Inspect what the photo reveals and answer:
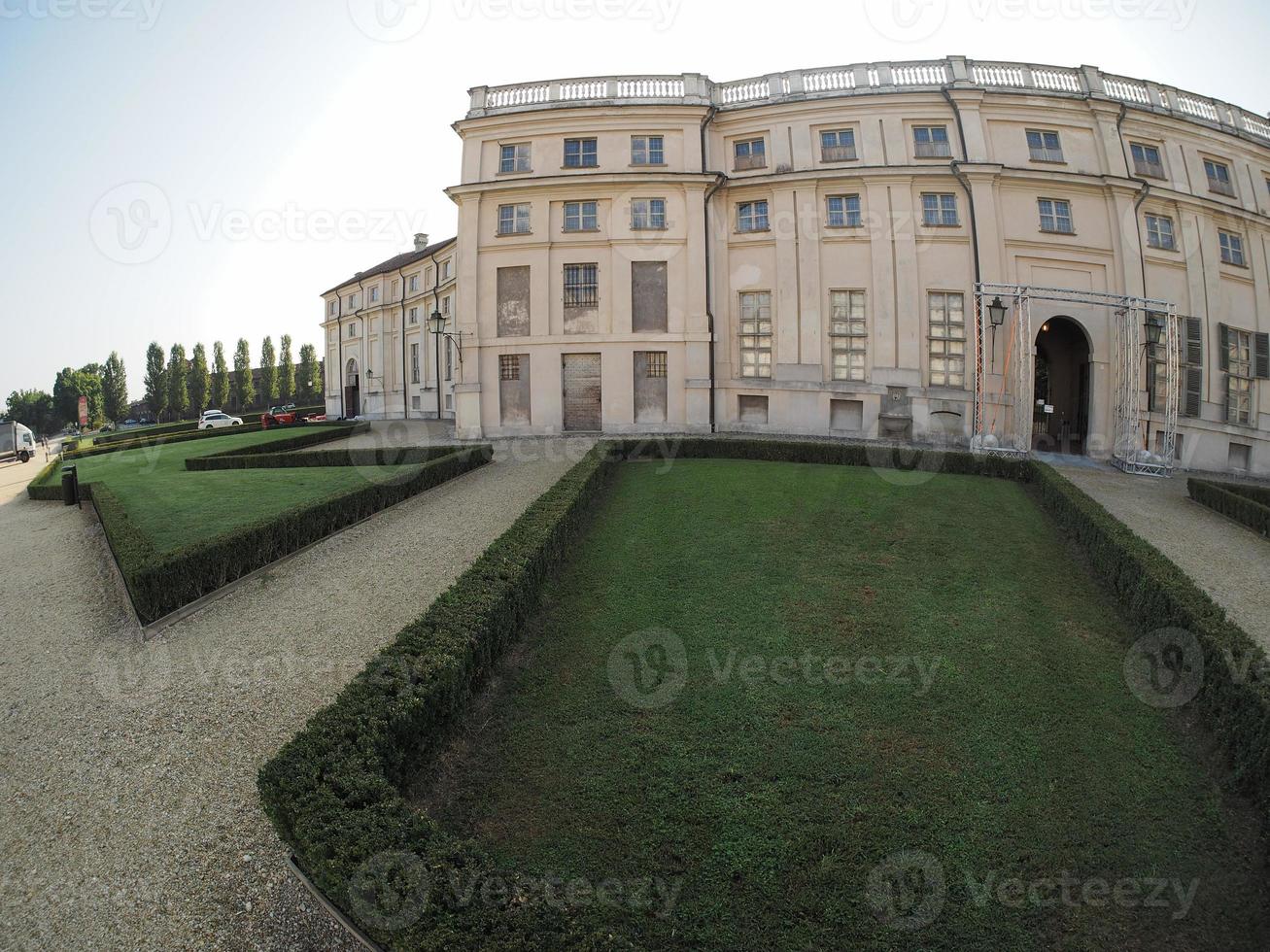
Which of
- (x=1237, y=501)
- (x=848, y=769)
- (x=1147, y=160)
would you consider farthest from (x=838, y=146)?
(x=848, y=769)

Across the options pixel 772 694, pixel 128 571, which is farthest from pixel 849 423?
pixel 128 571

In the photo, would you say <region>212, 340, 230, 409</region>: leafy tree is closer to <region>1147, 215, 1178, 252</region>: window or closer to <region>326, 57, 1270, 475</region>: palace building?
<region>326, 57, 1270, 475</region>: palace building

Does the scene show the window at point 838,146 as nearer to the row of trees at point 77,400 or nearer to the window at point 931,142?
the window at point 931,142

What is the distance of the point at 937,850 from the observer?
4168 mm

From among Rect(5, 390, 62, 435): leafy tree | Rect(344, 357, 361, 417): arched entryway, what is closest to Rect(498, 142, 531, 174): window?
Rect(344, 357, 361, 417): arched entryway

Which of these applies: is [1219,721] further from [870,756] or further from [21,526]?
[21,526]

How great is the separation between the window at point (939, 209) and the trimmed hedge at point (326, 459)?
19.1 m

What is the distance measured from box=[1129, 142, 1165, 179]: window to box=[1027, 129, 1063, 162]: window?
9.57 feet

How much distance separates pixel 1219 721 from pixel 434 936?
6416mm

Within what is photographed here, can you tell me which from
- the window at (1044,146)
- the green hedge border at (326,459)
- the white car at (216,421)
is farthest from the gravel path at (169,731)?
the white car at (216,421)

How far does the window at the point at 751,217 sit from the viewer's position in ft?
78.9

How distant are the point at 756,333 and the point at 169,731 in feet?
73.0

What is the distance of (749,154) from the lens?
2444 centimetres

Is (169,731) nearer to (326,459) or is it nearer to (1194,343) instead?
(326,459)
